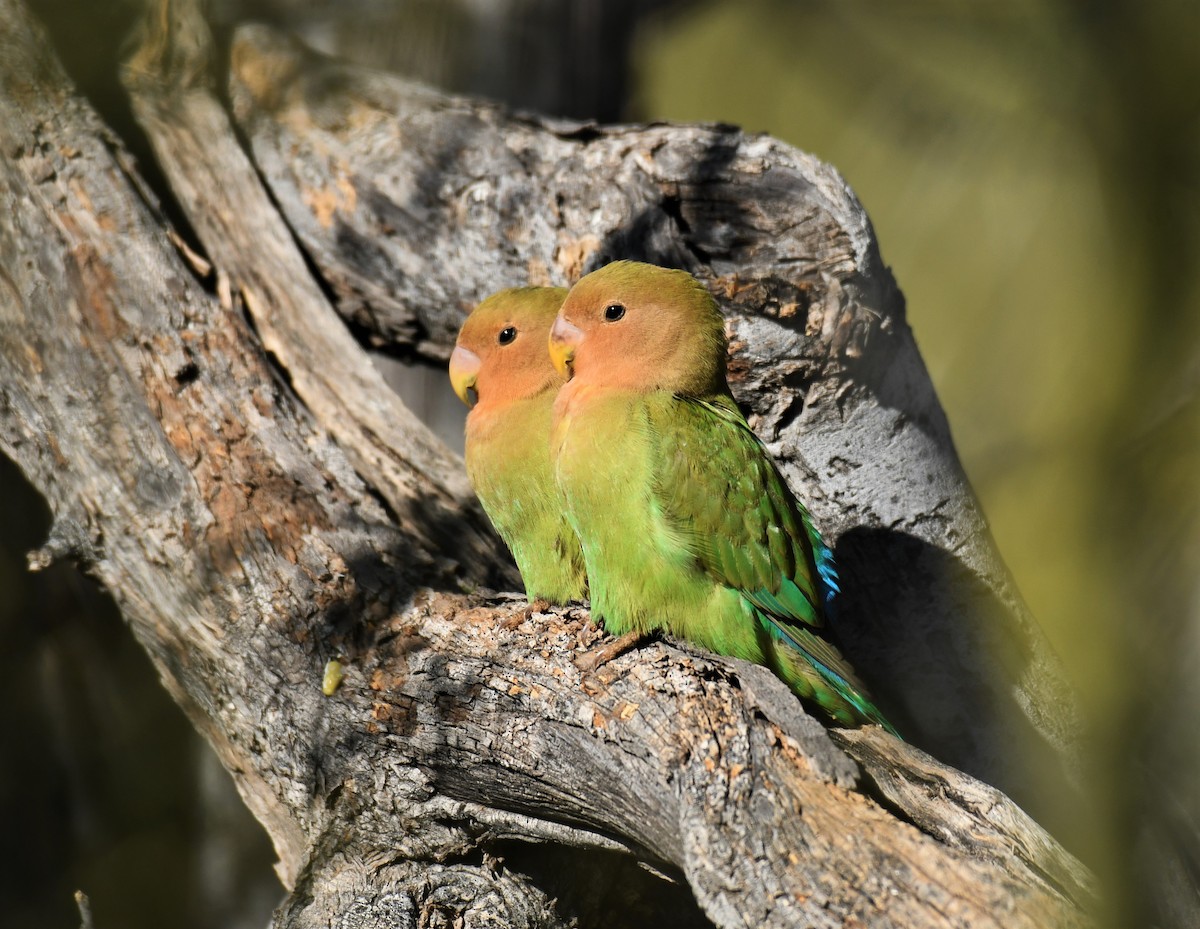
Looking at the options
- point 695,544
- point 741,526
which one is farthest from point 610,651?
point 741,526

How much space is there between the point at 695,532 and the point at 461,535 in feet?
4.16

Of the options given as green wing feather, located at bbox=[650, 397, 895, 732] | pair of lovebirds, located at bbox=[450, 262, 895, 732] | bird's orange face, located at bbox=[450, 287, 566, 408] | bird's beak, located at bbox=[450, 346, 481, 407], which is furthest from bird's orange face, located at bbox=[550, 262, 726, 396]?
bird's beak, located at bbox=[450, 346, 481, 407]

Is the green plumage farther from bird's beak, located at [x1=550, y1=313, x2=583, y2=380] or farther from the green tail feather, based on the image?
the green tail feather

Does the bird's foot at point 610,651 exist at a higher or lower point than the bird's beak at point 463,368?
lower

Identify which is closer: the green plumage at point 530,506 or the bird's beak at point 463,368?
the green plumage at point 530,506

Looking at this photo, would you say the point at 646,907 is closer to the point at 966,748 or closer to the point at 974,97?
the point at 966,748

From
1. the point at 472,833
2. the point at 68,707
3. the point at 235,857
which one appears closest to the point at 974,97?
the point at 472,833

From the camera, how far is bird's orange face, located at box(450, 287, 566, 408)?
3.76 meters

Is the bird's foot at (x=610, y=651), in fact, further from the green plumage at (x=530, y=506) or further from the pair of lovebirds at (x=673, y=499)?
the green plumage at (x=530, y=506)

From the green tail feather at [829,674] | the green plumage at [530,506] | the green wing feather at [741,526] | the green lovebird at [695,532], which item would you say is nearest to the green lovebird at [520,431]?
the green plumage at [530,506]

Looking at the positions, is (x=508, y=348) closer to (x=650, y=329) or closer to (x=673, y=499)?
(x=650, y=329)

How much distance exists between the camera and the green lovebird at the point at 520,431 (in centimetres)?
363

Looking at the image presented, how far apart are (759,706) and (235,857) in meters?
4.71

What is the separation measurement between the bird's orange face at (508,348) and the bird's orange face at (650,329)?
361 millimetres
